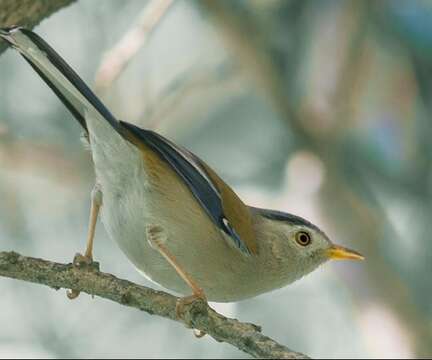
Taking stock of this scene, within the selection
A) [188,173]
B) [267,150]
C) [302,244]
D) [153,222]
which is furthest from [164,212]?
[267,150]

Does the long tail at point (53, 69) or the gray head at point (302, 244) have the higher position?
the gray head at point (302, 244)

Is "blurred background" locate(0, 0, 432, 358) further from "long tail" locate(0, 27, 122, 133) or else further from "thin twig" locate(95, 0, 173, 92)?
"long tail" locate(0, 27, 122, 133)

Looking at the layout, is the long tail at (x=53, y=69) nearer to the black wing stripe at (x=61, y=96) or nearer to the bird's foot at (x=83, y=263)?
the black wing stripe at (x=61, y=96)

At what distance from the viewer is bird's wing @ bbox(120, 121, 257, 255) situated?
4.68m

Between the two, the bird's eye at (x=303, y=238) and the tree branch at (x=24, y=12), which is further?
the bird's eye at (x=303, y=238)

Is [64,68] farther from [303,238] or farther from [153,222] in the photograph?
[303,238]

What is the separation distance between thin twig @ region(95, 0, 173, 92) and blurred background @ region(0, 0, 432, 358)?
41 millimetres

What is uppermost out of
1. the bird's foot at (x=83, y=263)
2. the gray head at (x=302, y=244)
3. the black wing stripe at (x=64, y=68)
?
the gray head at (x=302, y=244)

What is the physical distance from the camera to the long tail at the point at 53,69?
4.14 metres

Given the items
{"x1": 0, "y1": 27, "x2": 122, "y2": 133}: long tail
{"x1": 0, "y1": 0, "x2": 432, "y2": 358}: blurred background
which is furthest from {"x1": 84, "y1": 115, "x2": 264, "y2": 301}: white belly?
{"x1": 0, "y1": 0, "x2": 432, "y2": 358}: blurred background

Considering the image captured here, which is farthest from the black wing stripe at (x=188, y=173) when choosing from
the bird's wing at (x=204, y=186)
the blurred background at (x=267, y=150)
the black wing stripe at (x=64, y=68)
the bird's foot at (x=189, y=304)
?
the blurred background at (x=267, y=150)

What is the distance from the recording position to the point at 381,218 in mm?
8141

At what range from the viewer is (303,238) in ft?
17.5

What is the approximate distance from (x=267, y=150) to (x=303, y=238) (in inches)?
166
